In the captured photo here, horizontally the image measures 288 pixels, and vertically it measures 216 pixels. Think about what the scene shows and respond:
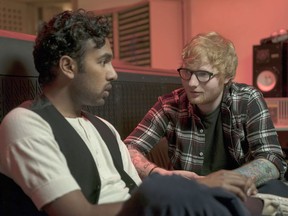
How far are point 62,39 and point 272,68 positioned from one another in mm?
2415

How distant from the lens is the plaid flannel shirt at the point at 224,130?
163cm

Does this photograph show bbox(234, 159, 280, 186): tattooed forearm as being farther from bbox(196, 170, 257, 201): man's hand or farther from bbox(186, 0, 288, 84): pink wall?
bbox(186, 0, 288, 84): pink wall

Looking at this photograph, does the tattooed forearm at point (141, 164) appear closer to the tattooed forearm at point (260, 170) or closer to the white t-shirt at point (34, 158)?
the tattooed forearm at point (260, 170)

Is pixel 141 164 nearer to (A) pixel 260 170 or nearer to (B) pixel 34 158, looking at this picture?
(A) pixel 260 170

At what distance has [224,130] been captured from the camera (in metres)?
1.71

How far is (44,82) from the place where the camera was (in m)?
1.13

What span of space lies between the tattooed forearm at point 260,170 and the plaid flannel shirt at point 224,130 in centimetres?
4

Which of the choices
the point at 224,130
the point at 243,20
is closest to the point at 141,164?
the point at 224,130

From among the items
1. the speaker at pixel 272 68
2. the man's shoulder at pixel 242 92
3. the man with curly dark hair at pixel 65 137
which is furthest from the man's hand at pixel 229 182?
the speaker at pixel 272 68

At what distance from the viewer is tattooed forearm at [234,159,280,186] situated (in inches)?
58.1

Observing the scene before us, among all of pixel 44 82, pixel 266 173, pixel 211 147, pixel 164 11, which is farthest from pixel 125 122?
pixel 164 11

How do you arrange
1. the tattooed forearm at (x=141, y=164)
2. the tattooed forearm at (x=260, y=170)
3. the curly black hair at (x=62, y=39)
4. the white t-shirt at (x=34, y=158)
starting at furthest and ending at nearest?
the tattooed forearm at (x=141, y=164) → the tattooed forearm at (x=260, y=170) → the curly black hair at (x=62, y=39) → the white t-shirt at (x=34, y=158)

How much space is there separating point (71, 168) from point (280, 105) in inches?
89.5

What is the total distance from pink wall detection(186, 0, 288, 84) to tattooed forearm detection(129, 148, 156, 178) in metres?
2.28
